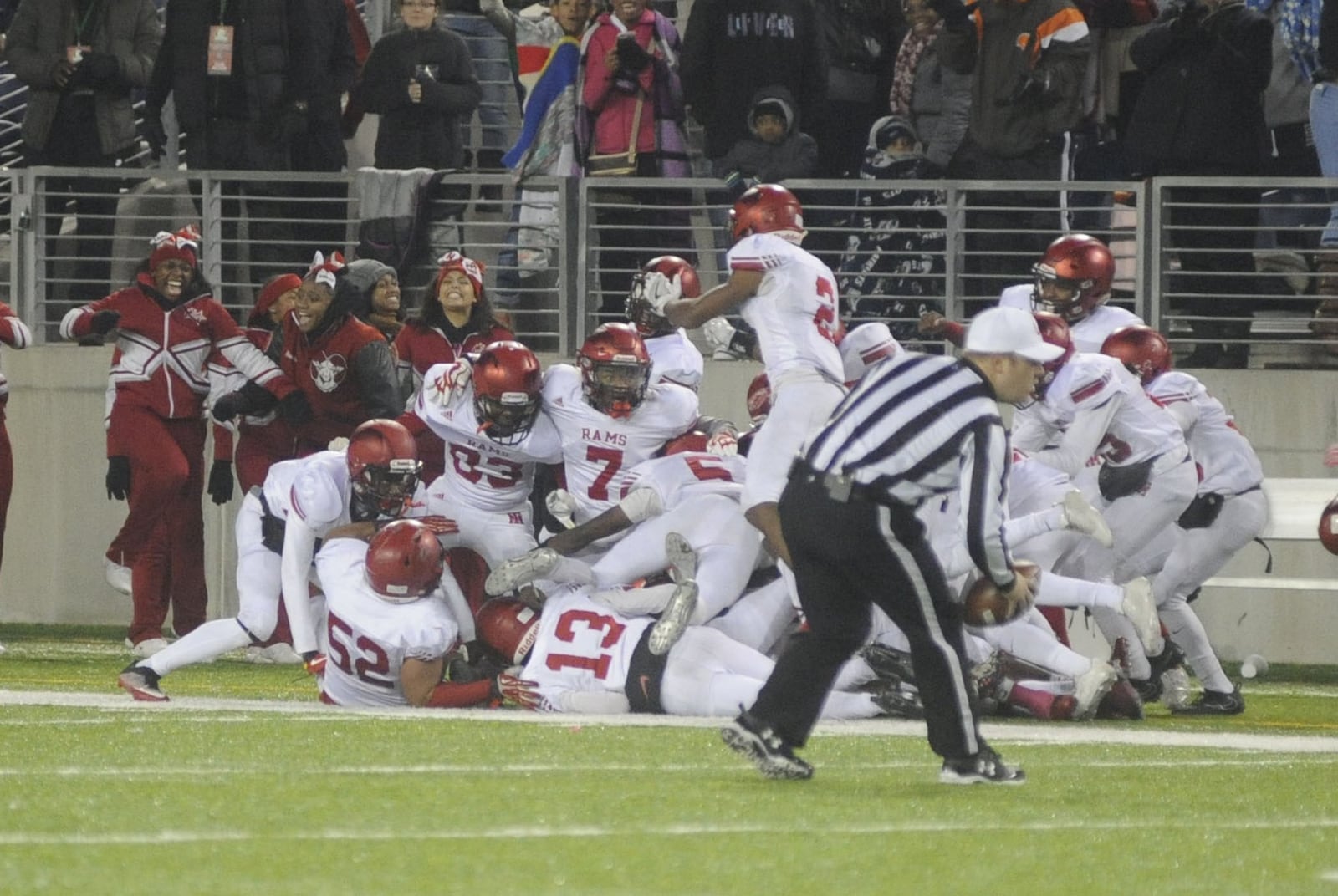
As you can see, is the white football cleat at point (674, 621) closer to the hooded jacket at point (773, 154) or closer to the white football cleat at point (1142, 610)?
the white football cleat at point (1142, 610)

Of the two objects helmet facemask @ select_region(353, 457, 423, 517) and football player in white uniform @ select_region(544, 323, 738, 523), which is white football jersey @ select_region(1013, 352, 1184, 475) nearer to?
football player in white uniform @ select_region(544, 323, 738, 523)

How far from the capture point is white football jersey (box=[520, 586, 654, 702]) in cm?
905

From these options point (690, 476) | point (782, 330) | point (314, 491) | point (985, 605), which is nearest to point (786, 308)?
point (782, 330)

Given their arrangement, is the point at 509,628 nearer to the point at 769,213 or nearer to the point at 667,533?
the point at 667,533

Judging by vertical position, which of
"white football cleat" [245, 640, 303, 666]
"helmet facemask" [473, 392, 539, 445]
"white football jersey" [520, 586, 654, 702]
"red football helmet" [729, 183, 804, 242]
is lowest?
"white football cleat" [245, 640, 303, 666]

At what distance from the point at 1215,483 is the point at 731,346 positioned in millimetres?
2148

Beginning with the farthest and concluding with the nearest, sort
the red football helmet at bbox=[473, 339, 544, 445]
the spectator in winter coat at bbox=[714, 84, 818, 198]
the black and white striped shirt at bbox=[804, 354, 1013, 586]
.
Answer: the spectator in winter coat at bbox=[714, 84, 818, 198] < the red football helmet at bbox=[473, 339, 544, 445] < the black and white striped shirt at bbox=[804, 354, 1013, 586]

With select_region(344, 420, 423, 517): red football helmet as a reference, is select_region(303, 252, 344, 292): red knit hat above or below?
above

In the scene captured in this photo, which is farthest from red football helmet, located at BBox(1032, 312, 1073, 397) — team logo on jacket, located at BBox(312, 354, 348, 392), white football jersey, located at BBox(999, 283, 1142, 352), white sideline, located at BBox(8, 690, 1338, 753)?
team logo on jacket, located at BBox(312, 354, 348, 392)

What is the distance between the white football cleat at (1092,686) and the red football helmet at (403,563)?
2.33 metres

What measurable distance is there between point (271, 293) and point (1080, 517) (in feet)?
15.5

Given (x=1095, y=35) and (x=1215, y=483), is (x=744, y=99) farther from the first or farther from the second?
(x=1215, y=483)

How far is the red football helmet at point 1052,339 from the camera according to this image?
393 inches

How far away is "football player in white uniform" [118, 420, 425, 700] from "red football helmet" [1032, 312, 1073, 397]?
2.50 meters
